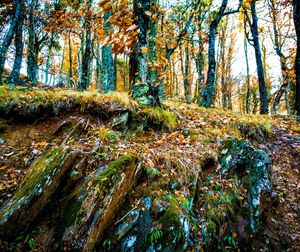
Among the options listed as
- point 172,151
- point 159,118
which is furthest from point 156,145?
point 159,118

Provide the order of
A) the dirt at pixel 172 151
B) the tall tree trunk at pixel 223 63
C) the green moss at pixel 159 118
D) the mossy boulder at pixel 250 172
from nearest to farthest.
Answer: the dirt at pixel 172 151, the mossy boulder at pixel 250 172, the green moss at pixel 159 118, the tall tree trunk at pixel 223 63

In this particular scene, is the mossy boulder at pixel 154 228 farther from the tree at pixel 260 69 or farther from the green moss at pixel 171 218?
the tree at pixel 260 69

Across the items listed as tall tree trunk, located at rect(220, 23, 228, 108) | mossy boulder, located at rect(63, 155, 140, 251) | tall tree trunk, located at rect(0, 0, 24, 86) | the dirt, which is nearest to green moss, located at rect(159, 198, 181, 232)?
mossy boulder, located at rect(63, 155, 140, 251)

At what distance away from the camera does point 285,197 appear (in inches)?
140

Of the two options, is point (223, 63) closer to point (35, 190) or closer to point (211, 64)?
point (211, 64)

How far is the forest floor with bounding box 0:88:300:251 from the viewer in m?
2.98

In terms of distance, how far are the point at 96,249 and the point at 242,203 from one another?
2151mm

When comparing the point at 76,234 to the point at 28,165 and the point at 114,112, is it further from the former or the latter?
the point at 114,112

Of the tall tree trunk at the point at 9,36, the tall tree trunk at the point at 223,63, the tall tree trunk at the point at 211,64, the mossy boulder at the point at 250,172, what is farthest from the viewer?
the tall tree trunk at the point at 223,63

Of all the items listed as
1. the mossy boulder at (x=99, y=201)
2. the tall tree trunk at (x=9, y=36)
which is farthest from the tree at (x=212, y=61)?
the tall tree trunk at (x=9, y=36)

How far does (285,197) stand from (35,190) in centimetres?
394

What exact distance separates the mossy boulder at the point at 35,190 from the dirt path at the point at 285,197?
3.11 metres

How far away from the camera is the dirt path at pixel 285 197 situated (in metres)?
3.03

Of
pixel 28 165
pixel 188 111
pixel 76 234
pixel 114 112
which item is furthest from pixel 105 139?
pixel 188 111
